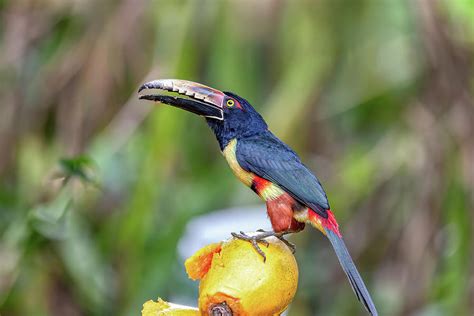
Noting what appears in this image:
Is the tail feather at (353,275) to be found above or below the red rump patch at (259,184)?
below

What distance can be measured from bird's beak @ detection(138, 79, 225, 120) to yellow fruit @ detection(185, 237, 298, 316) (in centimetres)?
23

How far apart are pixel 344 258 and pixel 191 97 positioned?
34 centimetres

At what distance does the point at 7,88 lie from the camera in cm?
347

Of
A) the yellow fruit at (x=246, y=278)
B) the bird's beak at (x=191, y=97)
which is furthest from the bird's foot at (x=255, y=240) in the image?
the bird's beak at (x=191, y=97)

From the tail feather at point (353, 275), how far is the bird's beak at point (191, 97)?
0.86ft

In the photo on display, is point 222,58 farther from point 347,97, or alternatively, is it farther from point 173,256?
point 173,256

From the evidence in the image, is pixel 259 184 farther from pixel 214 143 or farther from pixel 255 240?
pixel 214 143

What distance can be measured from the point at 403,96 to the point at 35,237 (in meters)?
1.90

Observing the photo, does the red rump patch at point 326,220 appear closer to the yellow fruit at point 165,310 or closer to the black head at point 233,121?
the black head at point 233,121

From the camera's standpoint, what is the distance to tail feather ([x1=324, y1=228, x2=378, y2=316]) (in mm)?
1287

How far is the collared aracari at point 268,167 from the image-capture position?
1467 mm

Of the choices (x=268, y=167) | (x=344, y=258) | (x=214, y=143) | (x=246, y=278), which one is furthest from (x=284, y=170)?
(x=214, y=143)

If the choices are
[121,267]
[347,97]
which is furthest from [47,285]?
[347,97]

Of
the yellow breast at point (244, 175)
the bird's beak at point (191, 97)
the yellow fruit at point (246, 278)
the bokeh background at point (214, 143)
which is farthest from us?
the bokeh background at point (214, 143)
